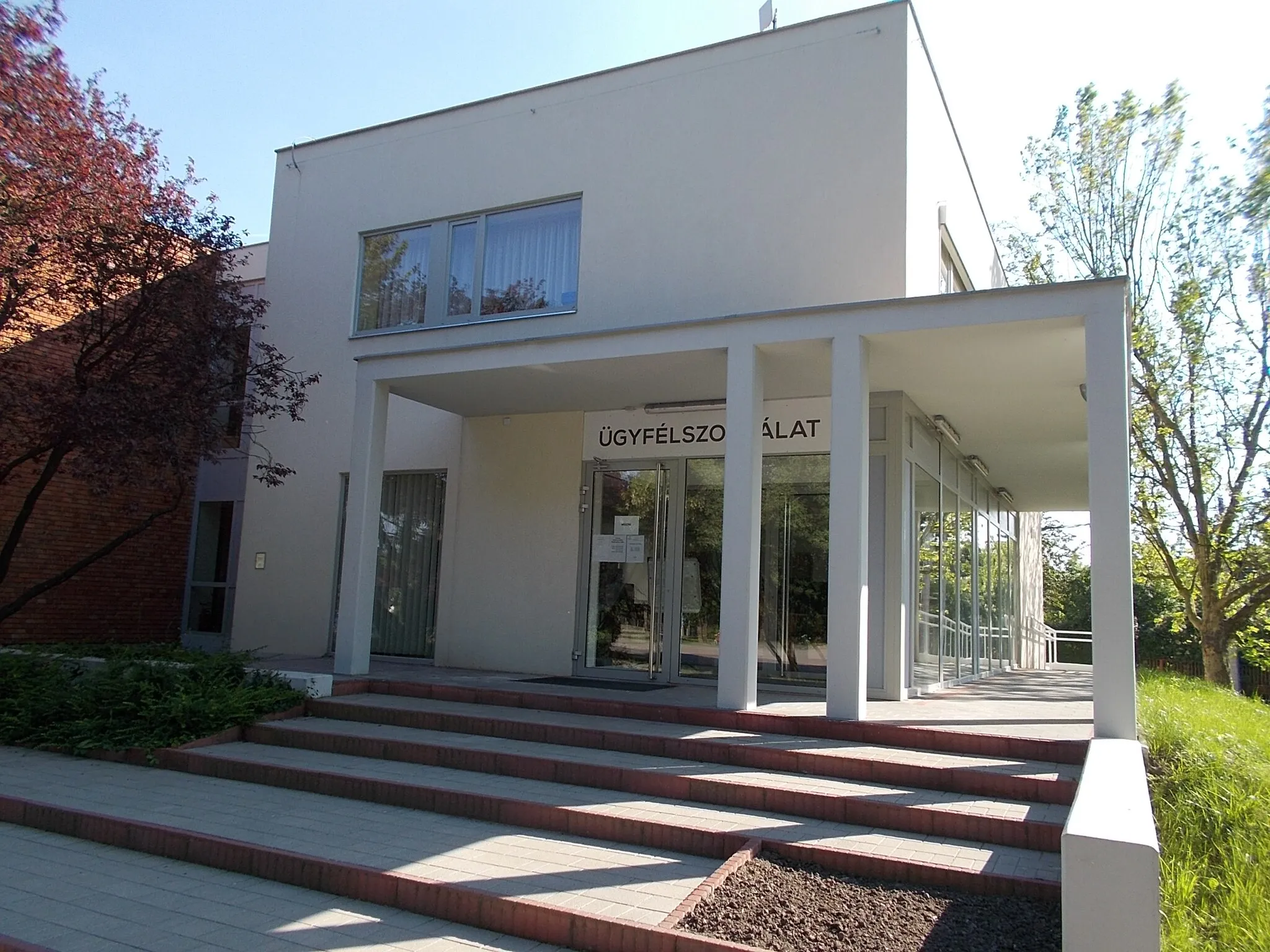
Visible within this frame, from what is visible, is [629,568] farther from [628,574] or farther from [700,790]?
[700,790]

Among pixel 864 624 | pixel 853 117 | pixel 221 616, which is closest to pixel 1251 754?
pixel 864 624

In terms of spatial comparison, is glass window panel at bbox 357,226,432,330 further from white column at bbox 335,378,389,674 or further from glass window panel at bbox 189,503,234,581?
glass window panel at bbox 189,503,234,581

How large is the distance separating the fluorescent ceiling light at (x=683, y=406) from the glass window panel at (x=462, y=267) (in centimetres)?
287

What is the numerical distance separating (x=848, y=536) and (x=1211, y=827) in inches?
122

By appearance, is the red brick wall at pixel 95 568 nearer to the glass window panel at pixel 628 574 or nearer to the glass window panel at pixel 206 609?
the glass window panel at pixel 206 609

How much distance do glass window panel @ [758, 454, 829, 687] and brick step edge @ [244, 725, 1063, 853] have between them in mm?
3694

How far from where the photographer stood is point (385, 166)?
13.1 metres

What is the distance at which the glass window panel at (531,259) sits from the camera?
11.6 meters

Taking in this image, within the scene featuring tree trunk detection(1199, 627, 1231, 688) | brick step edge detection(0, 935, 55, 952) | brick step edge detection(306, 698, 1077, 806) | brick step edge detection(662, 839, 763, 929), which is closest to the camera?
brick step edge detection(0, 935, 55, 952)

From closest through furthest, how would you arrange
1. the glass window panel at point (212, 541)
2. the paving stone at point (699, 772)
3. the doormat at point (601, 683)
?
the paving stone at point (699, 772), the doormat at point (601, 683), the glass window panel at point (212, 541)

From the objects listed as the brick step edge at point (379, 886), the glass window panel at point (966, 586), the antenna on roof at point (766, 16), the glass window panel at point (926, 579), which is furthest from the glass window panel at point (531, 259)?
the brick step edge at point (379, 886)

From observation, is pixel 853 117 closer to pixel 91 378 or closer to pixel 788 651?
pixel 788 651

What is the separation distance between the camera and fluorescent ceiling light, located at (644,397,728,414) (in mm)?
10422

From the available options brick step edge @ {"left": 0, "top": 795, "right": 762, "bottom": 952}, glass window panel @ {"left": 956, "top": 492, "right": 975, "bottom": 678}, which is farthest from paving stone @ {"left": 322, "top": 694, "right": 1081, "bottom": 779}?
glass window panel @ {"left": 956, "top": 492, "right": 975, "bottom": 678}
